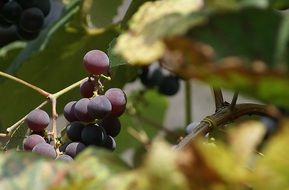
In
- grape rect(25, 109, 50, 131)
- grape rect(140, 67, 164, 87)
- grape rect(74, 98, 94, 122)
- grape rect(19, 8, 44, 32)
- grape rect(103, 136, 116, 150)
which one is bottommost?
grape rect(140, 67, 164, 87)

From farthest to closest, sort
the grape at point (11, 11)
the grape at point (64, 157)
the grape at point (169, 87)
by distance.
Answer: the grape at point (169, 87) → the grape at point (11, 11) → the grape at point (64, 157)

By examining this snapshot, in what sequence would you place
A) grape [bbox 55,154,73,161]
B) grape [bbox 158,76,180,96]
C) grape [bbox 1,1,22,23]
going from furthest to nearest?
grape [bbox 158,76,180,96], grape [bbox 1,1,22,23], grape [bbox 55,154,73,161]

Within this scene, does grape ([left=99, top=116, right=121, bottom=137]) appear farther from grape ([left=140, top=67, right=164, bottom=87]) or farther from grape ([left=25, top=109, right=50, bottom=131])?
grape ([left=140, top=67, right=164, bottom=87])

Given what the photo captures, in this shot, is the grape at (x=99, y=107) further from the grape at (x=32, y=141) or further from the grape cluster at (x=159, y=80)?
the grape cluster at (x=159, y=80)

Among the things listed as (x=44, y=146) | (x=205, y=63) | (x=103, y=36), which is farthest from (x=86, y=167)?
(x=103, y=36)

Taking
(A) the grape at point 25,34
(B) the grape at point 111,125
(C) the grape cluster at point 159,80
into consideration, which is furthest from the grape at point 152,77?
(B) the grape at point 111,125

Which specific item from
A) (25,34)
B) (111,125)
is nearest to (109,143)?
(111,125)

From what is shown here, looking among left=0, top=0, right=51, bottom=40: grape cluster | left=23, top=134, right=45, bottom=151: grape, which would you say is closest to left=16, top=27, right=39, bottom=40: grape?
left=0, top=0, right=51, bottom=40: grape cluster
